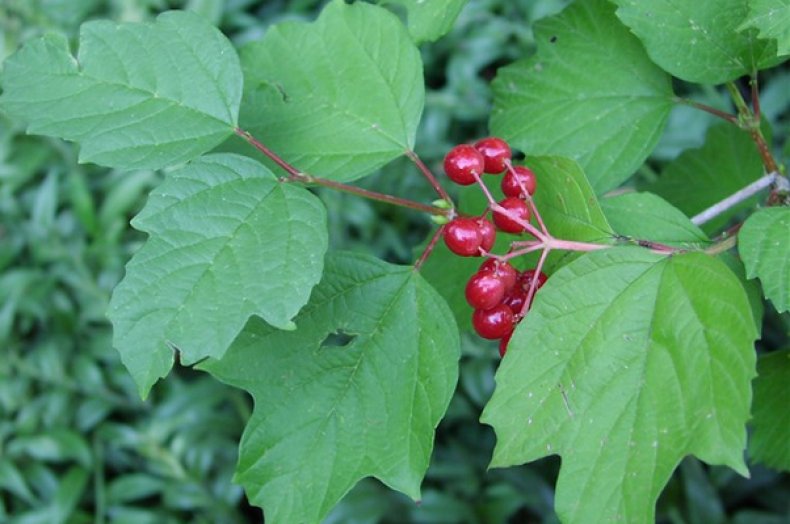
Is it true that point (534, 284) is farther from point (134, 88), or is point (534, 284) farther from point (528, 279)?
point (134, 88)

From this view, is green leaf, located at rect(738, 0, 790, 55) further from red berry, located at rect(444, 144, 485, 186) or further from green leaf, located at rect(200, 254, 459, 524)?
green leaf, located at rect(200, 254, 459, 524)

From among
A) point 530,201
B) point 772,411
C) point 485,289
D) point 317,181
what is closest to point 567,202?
point 530,201

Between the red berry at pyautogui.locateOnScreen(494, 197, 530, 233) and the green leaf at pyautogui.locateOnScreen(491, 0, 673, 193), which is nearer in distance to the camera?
the red berry at pyautogui.locateOnScreen(494, 197, 530, 233)

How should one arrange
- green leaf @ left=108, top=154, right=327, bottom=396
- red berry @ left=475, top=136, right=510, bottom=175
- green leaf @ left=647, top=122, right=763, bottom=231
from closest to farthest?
green leaf @ left=108, top=154, right=327, bottom=396 < red berry @ left=475, top=136, right=510, bottom=175 < green leaf @ left=647, top=122, right=763, bottom=231

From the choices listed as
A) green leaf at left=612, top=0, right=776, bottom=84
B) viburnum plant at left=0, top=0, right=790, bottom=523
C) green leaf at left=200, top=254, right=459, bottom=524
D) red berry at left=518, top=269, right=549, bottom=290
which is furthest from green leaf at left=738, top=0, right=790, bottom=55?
green leaf at left=200, top=254, right=459, bottom=524

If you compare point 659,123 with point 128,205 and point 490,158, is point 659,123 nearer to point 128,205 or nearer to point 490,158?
point 490,158

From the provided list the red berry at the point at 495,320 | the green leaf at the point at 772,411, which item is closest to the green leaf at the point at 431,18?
the red berry at the point at 495,320

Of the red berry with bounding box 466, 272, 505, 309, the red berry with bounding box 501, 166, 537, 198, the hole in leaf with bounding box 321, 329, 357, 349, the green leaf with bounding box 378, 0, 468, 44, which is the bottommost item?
the hole in leaf with bounding box 321, 329, 357, 349
